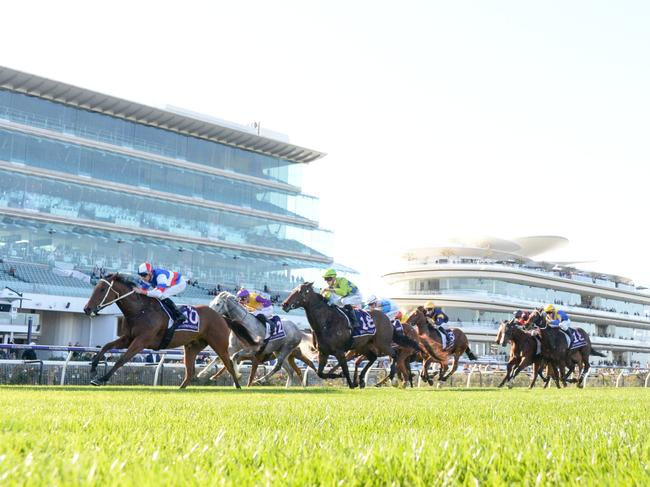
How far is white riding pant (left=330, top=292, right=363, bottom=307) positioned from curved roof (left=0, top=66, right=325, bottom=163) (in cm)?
4101

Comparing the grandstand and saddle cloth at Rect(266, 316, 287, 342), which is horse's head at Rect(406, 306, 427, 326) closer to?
saddle cloth at Rect(266, 316, 287, 342)

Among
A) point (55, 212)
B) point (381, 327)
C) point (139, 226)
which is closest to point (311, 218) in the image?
point (139, 226)

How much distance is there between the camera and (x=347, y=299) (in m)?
15.5

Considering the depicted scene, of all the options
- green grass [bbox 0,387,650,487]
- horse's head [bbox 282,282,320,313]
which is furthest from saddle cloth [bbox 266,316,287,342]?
green grass [bbox 0,387,650,487]

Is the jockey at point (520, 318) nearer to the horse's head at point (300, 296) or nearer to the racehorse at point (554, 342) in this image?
the racehorse at point (554, 342)

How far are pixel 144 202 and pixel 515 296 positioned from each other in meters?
35.5

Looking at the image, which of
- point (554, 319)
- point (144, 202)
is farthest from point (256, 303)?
point (144, 202)

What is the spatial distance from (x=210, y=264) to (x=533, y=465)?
55.1 m

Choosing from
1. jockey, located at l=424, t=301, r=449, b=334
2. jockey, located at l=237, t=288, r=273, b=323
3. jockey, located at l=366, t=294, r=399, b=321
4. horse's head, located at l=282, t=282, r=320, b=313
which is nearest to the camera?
horse's head, located at l=282, t=282, r=320, b=313

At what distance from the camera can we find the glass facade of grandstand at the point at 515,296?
67812 mm

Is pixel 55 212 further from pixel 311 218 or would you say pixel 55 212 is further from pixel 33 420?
pixel 33 420

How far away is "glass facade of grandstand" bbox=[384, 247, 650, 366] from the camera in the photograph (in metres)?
67.8

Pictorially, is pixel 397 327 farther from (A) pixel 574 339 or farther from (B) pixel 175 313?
(A) pixel 574 339

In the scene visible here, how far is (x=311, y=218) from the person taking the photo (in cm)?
6425
